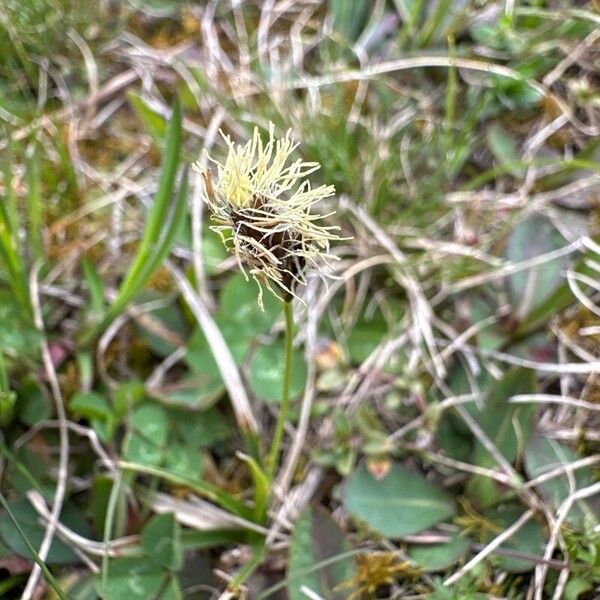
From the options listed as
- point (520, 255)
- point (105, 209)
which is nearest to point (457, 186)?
point (520, 255)

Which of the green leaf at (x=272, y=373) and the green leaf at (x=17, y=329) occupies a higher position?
the green leaf at (x=17, y=329)

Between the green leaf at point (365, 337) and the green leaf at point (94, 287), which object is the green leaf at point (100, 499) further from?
the green leaf at point (365, 337)

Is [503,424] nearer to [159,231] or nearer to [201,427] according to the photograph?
[201,427]

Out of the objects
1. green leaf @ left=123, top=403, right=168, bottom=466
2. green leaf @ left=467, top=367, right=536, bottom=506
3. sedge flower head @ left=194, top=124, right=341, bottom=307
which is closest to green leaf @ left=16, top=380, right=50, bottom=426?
green leaf @ left=123, top=403, right=168, bottom=466

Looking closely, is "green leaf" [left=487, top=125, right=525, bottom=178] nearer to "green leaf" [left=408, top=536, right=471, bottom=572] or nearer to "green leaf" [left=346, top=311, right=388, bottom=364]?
"green leaf" [left=346, top=311, right=388, bottom=364]

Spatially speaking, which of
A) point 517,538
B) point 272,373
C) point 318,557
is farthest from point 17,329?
point 517,538

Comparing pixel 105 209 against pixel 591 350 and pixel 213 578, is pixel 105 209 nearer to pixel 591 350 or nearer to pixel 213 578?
pixel 213 578

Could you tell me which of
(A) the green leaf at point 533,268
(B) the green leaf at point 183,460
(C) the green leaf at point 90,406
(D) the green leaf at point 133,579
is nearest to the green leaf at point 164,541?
(D) the green leaf at point 133,579
